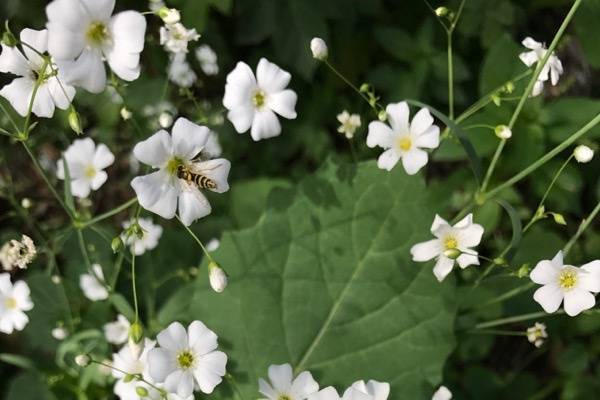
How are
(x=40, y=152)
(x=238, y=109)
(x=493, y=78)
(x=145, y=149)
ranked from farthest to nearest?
1. (x=40, y=152)
2. (x=493, y=78)
3. (x=238, y=109)
4. (x=145, y=149)

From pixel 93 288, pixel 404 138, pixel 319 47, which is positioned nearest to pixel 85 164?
pixel 93 288

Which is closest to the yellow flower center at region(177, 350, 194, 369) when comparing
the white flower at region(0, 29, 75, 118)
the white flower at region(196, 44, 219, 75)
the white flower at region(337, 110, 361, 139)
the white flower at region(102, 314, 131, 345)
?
the white flower at region(102, 314, 131, 345)

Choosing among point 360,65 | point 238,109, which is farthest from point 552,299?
point 360,65

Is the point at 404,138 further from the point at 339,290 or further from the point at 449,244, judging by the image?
the point at 339,290

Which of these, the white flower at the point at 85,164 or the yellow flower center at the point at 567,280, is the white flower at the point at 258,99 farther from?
the yellow flower center at the point at 567,280

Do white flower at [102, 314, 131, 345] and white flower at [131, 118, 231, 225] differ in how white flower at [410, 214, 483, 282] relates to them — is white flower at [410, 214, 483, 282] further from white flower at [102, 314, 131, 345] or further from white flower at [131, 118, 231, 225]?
white flower at [102, 314, 131, 345]

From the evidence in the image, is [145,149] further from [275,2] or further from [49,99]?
[275,2]
